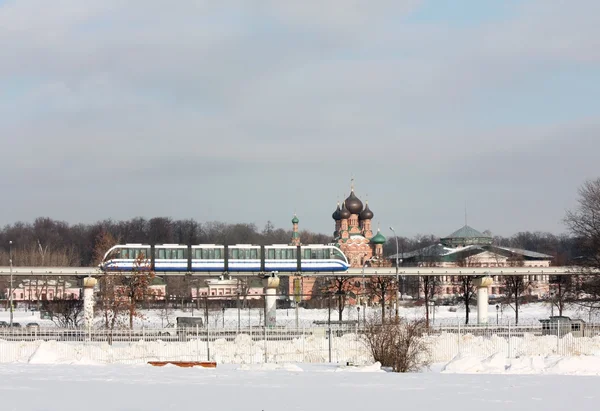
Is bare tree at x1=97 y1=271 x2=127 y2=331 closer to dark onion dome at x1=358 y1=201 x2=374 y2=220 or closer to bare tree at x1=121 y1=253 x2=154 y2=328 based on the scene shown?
bare tree at x1=121 y1=253 x2=154 y2=328

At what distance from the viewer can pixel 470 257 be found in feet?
479

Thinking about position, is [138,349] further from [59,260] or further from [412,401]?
[59,260]

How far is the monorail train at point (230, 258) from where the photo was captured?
75.3 meters

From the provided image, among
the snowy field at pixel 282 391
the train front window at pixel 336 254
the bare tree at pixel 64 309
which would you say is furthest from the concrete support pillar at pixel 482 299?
the snowy field at pixel 282 391

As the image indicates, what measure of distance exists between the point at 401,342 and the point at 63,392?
1653cm

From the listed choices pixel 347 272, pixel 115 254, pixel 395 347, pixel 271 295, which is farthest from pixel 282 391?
pixel 347 272

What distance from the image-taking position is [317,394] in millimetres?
24000

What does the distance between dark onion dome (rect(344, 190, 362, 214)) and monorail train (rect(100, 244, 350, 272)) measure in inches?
2350

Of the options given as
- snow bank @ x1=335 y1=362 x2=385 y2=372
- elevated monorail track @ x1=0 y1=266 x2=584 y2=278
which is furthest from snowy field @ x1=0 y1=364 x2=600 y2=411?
elevated monorail track @ x1=0 y1=266 x2=584 y2=278

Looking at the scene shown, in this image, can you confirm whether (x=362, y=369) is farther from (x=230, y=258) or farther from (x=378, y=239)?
(x=378, y=239)

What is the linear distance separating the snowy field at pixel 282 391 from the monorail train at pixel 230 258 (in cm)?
4475

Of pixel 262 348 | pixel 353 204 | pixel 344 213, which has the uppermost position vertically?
pixel 353 204

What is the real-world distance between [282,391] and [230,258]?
177ft

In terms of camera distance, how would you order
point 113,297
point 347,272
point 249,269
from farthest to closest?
point 347,272 < point 249,269 < point 113,297
